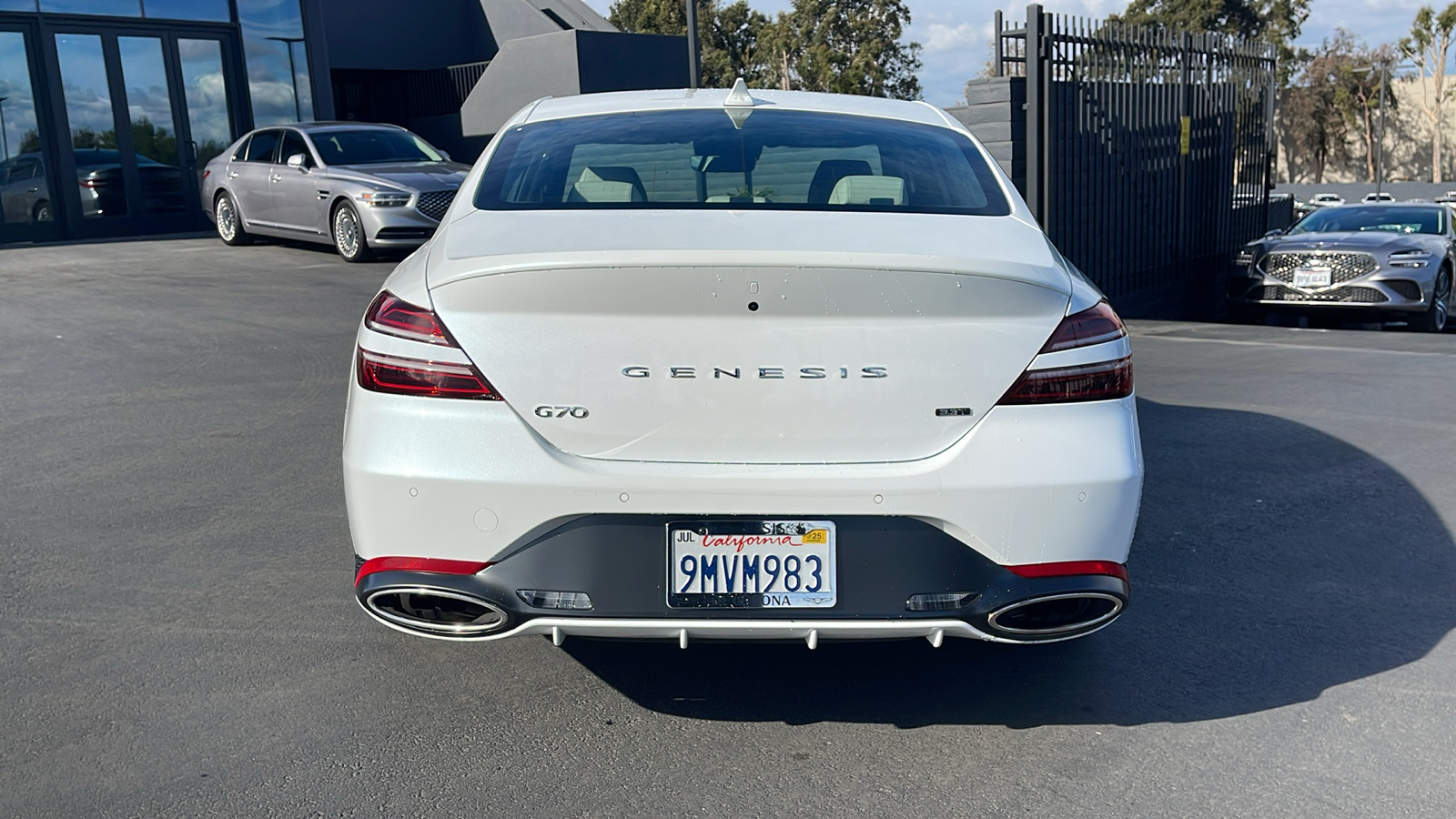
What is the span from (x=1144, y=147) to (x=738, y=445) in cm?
1268

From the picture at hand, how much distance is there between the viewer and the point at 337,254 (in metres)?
15.1

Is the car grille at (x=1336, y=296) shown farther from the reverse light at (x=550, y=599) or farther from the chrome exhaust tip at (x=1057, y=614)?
the reverse light at (x=550, y=599)

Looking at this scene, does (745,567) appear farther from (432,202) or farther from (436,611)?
(432,202)

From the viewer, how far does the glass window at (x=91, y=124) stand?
18766mm

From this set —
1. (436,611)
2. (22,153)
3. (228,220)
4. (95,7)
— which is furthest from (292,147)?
(436,611)

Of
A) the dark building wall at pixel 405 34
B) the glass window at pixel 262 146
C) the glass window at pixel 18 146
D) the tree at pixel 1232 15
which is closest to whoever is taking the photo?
the glass window at pixel 262 146

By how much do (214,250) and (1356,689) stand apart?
1489 cm

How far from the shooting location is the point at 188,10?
778 inches

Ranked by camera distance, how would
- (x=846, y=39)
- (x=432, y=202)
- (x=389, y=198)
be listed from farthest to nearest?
(x=846, y=39), (x=432, y=202), (x=389, y=198)

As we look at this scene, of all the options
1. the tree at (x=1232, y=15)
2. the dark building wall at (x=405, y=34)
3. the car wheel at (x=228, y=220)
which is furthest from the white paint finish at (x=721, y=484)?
the tree at (x=1232, y=15)

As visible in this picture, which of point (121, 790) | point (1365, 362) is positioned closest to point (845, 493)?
point (121, 790)

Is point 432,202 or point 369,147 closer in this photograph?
point 432,202

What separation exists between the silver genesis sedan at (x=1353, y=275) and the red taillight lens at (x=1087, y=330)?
11131mm

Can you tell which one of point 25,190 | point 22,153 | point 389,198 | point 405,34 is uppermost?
point 405,34
